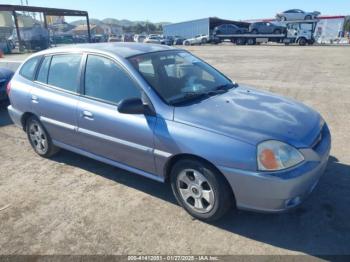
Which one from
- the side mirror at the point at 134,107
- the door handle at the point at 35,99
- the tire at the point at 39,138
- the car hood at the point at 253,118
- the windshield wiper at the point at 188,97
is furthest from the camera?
the tire at the point at 39,138

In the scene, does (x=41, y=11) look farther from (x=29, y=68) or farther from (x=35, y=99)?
(x=35, y=99)

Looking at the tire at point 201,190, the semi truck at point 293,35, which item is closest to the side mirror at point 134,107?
the tire at point 201,190

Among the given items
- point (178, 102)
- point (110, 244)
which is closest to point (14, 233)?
point (110, 244)

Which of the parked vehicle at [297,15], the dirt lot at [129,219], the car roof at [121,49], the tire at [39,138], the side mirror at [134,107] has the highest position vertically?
the parked vehicle at [297,15]

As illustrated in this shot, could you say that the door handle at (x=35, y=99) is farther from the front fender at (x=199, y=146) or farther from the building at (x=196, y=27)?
the building at (x=196, y=27)

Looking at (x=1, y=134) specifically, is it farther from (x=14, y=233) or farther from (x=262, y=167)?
(x=262, y=167)

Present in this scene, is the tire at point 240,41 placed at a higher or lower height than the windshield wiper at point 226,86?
lower

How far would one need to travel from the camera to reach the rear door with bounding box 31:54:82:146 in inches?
155

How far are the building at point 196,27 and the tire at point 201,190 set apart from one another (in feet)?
158

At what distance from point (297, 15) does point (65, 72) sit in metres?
37.6

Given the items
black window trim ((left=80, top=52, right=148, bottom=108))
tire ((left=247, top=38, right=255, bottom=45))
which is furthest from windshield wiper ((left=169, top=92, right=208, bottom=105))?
tire ((left=247, top=38, right=255, bottom=45))

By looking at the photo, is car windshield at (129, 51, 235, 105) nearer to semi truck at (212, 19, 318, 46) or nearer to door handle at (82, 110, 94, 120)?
door handle at (82, 110, 94, 120)

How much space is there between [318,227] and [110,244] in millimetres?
1996

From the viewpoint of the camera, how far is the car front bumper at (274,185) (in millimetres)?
2613
